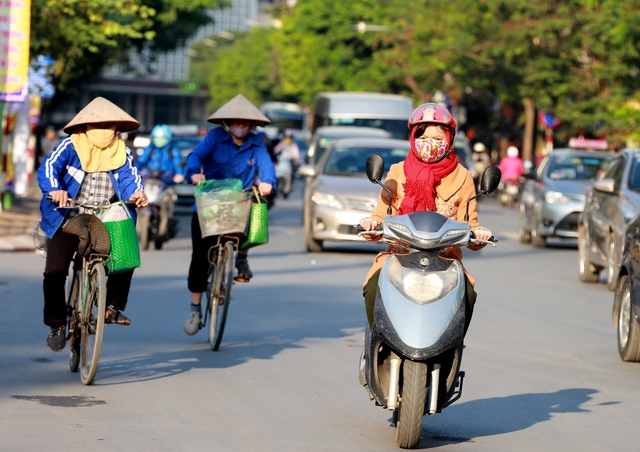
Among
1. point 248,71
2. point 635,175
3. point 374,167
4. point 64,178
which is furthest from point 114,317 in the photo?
point 248,71

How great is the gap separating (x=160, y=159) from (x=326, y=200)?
2528mm

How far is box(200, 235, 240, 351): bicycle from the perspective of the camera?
31.9ft

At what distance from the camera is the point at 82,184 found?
331 inches

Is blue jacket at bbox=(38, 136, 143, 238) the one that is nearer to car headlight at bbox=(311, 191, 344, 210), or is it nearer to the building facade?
car headlight at bbox=(311, 191, 344, 210)

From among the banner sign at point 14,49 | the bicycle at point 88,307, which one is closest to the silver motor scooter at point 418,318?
the bicycle at point 88,307

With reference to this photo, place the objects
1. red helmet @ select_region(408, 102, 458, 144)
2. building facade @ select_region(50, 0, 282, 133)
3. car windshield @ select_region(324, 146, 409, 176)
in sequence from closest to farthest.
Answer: red helmet @ select_region(408, 102, 458, 144) < car windshield @ select_region(324, 146, 409, 176) < building facade @ select_region(50, 0, 282, 133)

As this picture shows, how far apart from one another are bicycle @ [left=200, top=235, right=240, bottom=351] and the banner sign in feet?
40.2

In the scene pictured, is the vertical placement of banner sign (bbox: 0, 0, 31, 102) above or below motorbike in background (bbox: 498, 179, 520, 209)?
above

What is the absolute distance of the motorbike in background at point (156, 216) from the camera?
18.7 m

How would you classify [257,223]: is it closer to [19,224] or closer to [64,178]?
[64,178]

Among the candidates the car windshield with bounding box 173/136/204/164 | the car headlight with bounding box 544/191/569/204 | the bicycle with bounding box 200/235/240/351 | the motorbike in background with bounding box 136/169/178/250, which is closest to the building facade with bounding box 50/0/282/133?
the car windshield with bounding box 173/136/204/164

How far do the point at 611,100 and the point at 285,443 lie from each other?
3272 centimetres

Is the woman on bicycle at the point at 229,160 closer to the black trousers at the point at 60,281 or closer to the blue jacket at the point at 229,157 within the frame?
Result: the blue jacket at the point at 229,157

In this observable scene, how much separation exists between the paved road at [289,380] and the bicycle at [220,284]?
0.19 m
